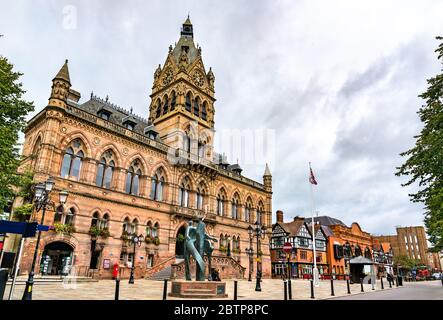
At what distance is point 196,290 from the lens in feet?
47.1

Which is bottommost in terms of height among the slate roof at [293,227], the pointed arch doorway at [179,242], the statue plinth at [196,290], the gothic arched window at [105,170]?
the statue plinth at [196,290]

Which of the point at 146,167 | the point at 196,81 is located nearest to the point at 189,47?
the point at 196,81

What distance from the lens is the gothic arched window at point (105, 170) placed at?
90.5ft

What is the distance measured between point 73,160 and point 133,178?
247 inches

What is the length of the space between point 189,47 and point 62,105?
84.4 feet

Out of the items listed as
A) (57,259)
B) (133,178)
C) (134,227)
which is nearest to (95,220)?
(134,227)

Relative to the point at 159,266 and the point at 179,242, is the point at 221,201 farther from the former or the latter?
the point at 159,266

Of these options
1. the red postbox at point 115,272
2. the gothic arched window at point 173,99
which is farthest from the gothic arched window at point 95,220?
the gothic arched window at point 173,99

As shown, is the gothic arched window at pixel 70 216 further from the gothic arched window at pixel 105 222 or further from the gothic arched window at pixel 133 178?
the gothic arched window at pixel 133 178

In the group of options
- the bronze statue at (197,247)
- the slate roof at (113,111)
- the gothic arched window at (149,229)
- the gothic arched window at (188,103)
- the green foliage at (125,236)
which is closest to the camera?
the bronze statue at (197,247)

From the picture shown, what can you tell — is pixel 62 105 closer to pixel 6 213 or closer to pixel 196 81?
pixel 6 213

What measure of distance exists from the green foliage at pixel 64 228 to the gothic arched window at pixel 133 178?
6728mm

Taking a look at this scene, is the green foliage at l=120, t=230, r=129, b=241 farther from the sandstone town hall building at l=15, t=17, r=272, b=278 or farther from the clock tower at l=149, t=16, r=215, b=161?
the clock tower at l=149, t=16, r=215, b=161
